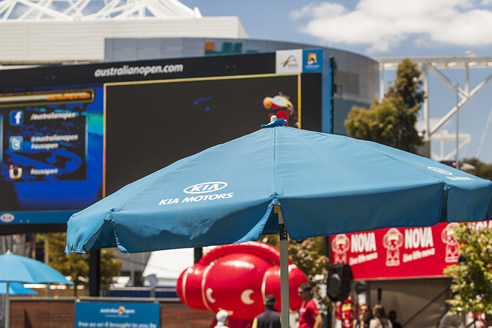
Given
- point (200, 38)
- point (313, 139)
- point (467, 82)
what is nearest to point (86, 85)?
point (313, 139)

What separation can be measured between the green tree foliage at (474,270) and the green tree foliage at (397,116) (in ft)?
113

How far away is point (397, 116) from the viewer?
45.7 meters

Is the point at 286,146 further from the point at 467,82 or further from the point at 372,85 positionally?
the point at 372,85

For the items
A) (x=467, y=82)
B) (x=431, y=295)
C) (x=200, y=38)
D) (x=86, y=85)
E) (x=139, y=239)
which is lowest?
(x=431, y=295)

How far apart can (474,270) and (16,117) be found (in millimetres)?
11486

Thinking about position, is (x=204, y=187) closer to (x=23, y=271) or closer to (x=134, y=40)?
(x=23, y=271)

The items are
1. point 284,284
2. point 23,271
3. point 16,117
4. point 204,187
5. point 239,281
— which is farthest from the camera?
point 16,117

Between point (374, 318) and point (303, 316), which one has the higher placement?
point (303, 316)

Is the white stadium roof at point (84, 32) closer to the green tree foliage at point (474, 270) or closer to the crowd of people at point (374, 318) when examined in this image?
the crowd of people at point (374, 318)

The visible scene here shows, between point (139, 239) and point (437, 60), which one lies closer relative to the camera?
point (139, 239)

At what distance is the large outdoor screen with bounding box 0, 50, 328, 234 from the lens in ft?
54.3

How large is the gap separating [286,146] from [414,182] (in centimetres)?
98

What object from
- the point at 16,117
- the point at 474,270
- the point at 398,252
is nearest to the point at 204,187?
the point at 474,270

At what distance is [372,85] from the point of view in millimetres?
67875
